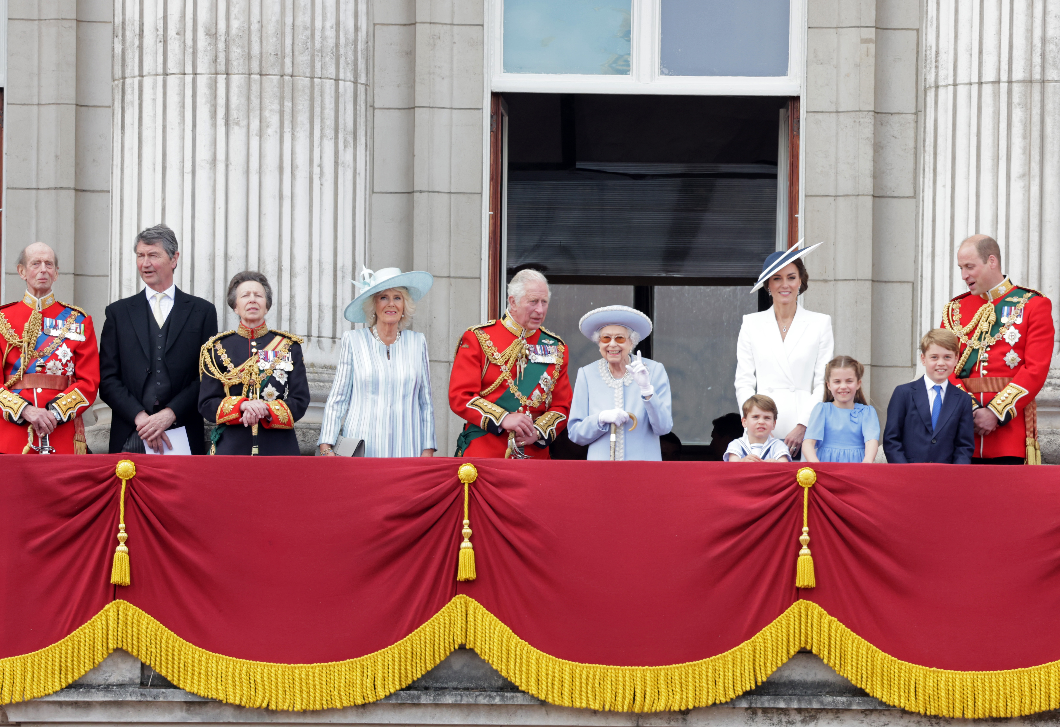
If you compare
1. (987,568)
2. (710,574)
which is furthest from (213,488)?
(987,568)

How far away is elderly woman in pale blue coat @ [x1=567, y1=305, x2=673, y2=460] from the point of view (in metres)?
7.00

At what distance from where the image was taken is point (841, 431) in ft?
23.1

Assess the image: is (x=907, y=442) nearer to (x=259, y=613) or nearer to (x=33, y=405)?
(x=259, y=613)

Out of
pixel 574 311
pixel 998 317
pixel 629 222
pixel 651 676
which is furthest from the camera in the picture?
pixel 574 311

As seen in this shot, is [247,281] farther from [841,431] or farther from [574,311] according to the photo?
[574,311]

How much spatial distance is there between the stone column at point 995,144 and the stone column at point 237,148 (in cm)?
397

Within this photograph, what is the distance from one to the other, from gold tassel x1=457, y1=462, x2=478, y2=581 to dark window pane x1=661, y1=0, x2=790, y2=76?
457 centimetres

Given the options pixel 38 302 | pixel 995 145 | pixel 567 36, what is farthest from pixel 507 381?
pixel 995 145

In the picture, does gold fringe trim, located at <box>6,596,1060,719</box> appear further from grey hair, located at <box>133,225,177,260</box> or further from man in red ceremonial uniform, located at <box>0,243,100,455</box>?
grey hair, located at <box>133,225,177,260</box>

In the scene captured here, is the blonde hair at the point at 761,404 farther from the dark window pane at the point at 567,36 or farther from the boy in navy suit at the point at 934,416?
the dark window pane at the point at 567,36

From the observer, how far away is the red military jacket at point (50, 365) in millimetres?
7051

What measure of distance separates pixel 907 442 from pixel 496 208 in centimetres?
390

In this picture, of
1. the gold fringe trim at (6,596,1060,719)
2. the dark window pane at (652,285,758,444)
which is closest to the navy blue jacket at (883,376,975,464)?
the gold fringe trim at (6,596,1060,719)

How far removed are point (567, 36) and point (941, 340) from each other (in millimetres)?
4117
